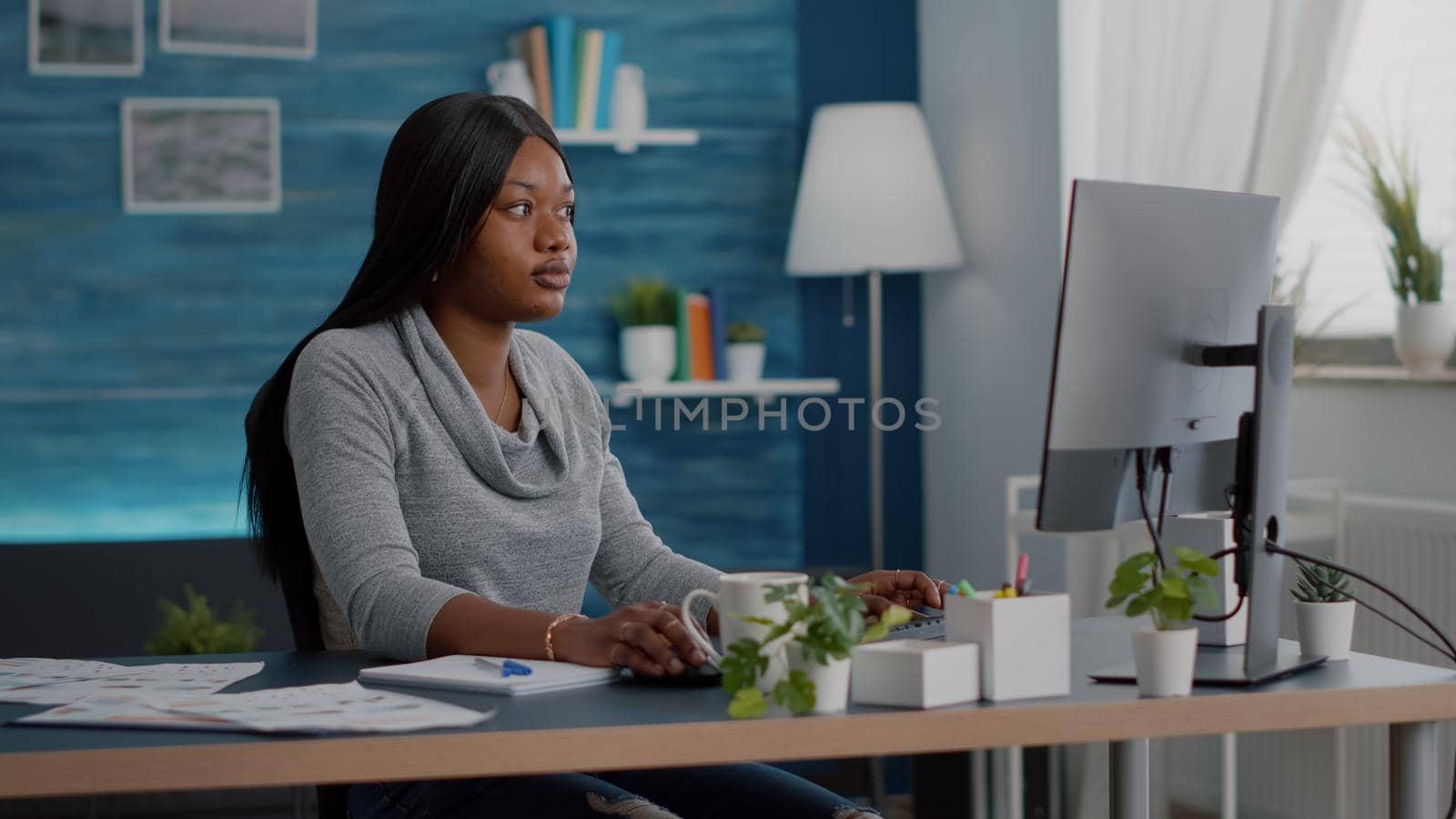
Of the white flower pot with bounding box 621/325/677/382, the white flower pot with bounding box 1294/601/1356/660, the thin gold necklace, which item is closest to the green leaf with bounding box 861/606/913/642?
the white flower pot with bounding box 1294/601/1356/660

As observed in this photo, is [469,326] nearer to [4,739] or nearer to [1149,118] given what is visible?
[4,739]

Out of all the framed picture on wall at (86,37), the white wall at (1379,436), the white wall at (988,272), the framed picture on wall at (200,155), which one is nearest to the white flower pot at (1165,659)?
the white wall at (1379,436)

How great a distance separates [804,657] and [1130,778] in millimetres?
603

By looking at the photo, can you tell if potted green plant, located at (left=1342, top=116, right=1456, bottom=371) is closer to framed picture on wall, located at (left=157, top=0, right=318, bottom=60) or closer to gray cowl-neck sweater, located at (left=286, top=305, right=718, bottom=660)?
gray cowl-neck sweater, located at (left=286, top=305, right=718, bottom=660)

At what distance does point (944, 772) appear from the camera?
2941mm

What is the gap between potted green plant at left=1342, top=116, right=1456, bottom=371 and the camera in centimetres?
255

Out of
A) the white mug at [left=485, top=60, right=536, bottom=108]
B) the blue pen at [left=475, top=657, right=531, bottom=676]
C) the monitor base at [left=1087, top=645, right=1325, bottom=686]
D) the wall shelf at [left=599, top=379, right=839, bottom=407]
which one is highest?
the white mug at [left=485, top=60, right=536, bottom=108]

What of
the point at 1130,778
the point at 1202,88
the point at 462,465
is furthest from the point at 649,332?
the point at 1130,778

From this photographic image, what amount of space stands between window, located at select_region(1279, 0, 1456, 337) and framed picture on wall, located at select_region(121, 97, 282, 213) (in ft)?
7.60

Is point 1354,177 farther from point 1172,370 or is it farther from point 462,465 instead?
point 462,465

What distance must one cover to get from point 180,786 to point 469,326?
0.77m

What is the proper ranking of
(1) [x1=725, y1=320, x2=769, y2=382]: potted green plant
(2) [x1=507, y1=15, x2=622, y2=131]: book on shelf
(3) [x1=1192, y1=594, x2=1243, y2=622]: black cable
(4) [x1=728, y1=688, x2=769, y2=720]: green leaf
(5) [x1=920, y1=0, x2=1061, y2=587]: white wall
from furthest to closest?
(1) [x1=725, y1=320, x2=769, y2=382]: potted green plant → (2) [x1=507, y1=15, x2=622, y2=131]: book on shelf → (5) [x1=920, y1=0, x2=1061, y2=587]: white wall → (3) [x1=1192, y1=594, x2=1243, y2=622]: black cable → (4) [x1=728, y1=688, x2=769, y2=720]: green leaf

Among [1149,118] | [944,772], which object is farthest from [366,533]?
[1149,118]

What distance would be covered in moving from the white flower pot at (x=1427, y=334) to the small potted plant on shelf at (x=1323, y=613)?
49.2 inches
